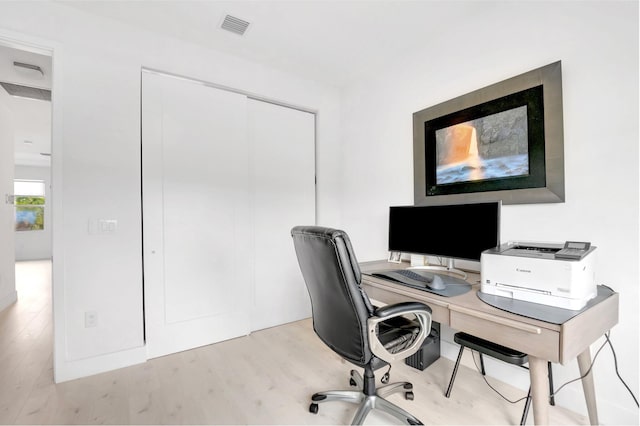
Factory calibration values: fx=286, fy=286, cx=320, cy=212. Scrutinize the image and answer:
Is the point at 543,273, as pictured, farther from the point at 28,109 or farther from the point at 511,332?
the point at 28,109

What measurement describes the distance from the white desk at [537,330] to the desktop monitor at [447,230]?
0.31 meters

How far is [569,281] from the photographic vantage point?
3.92ft

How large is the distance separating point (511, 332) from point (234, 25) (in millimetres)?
2639

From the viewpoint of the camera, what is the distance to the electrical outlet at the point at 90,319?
6.77 feet

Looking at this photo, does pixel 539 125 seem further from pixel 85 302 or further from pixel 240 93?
pixel 85 302

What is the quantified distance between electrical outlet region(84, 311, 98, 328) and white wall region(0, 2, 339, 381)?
0.03 metres

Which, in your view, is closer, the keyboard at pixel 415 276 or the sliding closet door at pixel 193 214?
the keyboard at pixel 415 276

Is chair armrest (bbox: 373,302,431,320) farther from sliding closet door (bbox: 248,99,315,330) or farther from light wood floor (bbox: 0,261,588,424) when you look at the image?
sliding closet door (bbox: 248,99,315,330)

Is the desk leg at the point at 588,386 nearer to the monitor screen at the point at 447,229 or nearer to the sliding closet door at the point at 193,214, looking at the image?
the monitor screen at the point at 447,229

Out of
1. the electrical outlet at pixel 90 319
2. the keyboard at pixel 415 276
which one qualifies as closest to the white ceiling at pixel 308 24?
the keyboard at pixel 415 276

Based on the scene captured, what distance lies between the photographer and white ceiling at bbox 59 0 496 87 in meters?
2.00

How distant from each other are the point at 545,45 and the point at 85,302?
347 centimetres

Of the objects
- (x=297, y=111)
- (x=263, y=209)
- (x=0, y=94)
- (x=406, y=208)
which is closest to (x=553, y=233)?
(x=406, y=208)

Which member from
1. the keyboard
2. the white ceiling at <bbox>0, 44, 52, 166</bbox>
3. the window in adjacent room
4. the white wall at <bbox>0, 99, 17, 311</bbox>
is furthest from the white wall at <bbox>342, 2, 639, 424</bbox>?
the window in adjacent room
